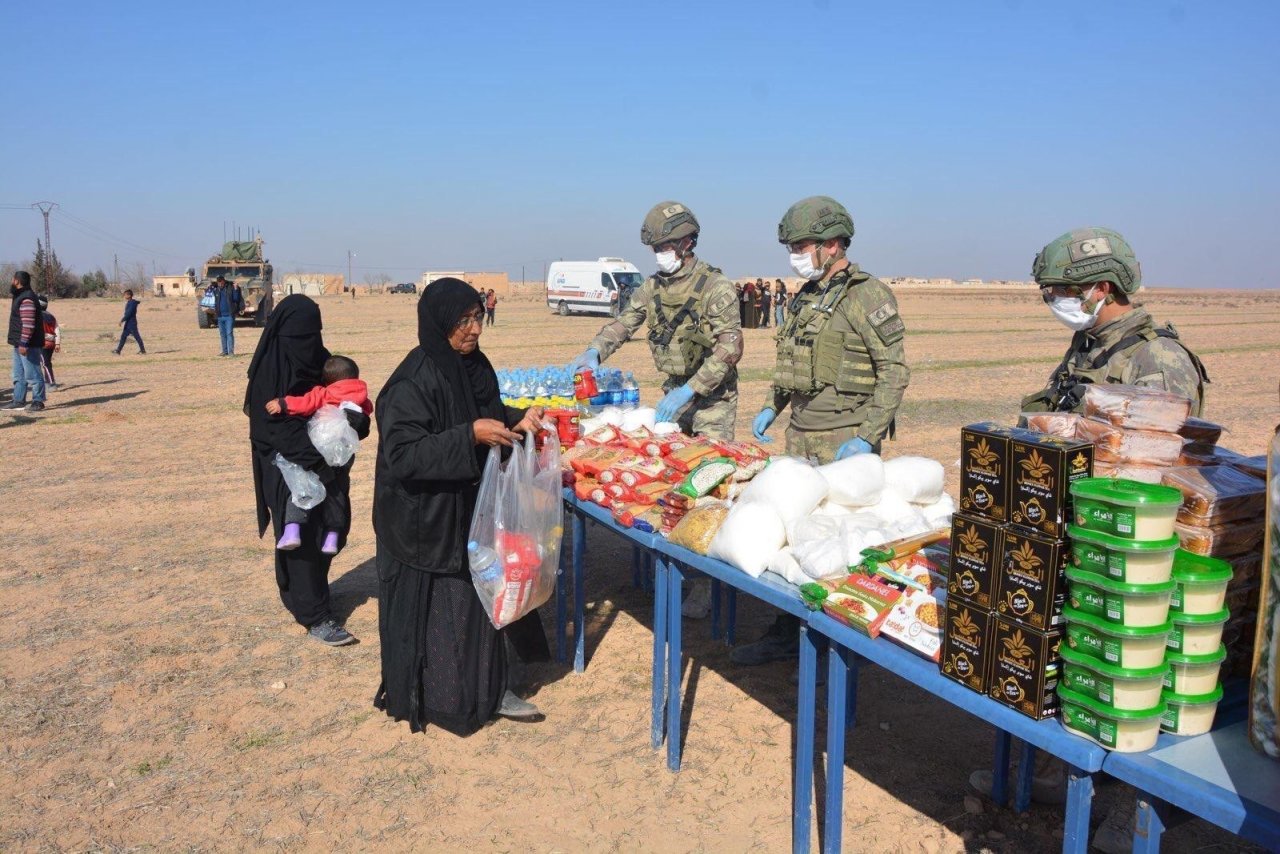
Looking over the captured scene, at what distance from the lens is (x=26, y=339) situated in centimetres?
1261

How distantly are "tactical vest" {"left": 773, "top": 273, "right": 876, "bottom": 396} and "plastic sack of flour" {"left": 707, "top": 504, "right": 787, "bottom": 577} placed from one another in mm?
1558

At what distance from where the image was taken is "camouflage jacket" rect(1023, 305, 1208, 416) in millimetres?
3230

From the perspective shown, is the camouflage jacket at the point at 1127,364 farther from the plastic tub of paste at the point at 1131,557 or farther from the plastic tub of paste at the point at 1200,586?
the plastic tub of paste at the point at 1131,557

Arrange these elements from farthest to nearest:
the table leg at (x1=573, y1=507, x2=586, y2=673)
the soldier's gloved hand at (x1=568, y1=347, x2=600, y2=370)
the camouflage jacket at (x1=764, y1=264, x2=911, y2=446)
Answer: the soldier's gloved hand at (x1=568, y1=347, x2=600, y2=370) < the table leg at (x1=573, y1=507, x2=586, y2=673) < the camouflage jacket at (x1=764, y1=264, x2=911, y2=446)

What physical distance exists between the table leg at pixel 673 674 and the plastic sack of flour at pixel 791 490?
2.36 ft

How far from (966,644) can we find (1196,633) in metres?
0.52

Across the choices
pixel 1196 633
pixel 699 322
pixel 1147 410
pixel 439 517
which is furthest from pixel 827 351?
pixel 1196 633

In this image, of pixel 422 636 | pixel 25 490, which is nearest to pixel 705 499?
pixel 422 636

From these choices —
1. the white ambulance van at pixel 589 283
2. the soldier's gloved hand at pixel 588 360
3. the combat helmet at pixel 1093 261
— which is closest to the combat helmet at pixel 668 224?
the soldier's gloved hand at pixel 588 360

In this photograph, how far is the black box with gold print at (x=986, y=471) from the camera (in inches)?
88.6

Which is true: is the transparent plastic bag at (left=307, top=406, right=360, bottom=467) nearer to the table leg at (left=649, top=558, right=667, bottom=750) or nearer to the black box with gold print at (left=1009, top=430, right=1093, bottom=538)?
the table leg at (left=649, top=558, right=667, bottom=750)

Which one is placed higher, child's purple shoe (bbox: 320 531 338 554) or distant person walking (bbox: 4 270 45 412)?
distant person walking (bbox: 4 270 45 412)

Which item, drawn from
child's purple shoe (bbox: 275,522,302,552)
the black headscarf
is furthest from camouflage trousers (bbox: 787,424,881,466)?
child's purple shoe (bbox: 275,522,302,552)

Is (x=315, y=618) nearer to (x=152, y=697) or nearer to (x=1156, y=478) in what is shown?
(x=152, y=697)
